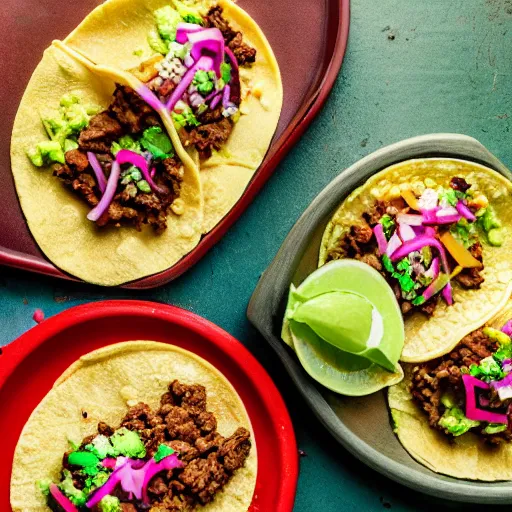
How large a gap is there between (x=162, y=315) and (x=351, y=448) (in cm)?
121

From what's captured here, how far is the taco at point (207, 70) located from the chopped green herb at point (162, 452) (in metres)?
1.17

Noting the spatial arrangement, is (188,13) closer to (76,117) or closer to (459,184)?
(76,117)

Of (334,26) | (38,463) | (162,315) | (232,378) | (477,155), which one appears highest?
(334,26)

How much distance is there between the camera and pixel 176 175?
347 cm

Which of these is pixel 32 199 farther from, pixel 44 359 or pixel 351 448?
pixel 351 448

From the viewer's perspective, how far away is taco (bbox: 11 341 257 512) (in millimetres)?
3299


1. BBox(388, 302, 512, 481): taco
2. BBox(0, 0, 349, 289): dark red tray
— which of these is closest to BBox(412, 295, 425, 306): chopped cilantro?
BBox(388, 302, 512, 481): taco

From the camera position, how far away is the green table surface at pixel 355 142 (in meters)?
3.71

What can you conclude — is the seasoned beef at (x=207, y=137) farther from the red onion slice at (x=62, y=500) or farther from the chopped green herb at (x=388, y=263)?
the red onion slice at (x=62, y=500)

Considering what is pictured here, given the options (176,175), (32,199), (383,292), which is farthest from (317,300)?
→ (32,199)

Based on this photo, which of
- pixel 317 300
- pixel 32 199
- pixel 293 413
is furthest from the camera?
pixel 293 413

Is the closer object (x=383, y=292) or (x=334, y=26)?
(x=383, y=292)

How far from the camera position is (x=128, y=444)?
131 inches

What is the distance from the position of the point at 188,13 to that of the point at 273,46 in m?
0.51
